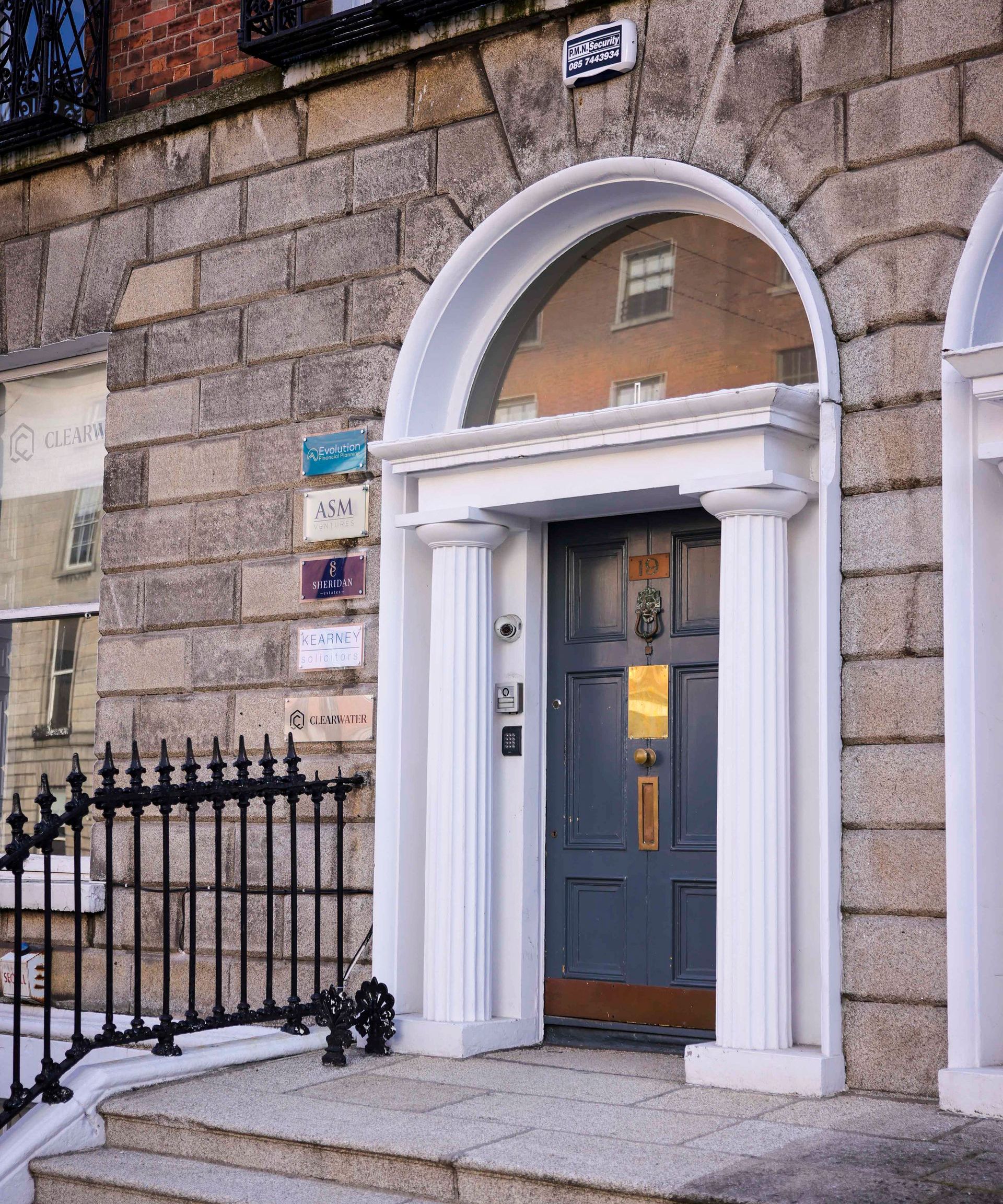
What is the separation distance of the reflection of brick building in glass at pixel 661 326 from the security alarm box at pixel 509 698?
128 centimetres

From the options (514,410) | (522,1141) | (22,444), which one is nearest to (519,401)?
(514,410)

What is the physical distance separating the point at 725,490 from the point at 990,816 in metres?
1.60

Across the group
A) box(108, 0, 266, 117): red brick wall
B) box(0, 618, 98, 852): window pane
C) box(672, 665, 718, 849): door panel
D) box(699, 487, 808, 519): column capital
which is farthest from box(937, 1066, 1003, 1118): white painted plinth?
box(108, 0, 266, 117): red brick wall

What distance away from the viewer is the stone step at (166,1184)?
5.06 m

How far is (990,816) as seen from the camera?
565cm

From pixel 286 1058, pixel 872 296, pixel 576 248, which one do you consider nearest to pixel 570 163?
pixel 576 248

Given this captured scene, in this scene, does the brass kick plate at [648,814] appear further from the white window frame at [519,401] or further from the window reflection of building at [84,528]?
the window reflection of building at [84,528]

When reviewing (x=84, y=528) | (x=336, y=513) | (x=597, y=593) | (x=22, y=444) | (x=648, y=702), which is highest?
(x=22, y=444)

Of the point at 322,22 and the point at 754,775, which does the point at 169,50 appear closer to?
the point at 322,22

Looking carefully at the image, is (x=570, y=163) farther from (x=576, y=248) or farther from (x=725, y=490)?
(x=725, y=490)

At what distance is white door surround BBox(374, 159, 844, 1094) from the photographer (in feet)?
19.6

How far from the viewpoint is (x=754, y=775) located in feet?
19.7

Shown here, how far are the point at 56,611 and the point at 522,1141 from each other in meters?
4.80

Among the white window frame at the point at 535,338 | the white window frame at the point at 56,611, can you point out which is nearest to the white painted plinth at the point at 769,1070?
the white window frame at the point at 535,338
